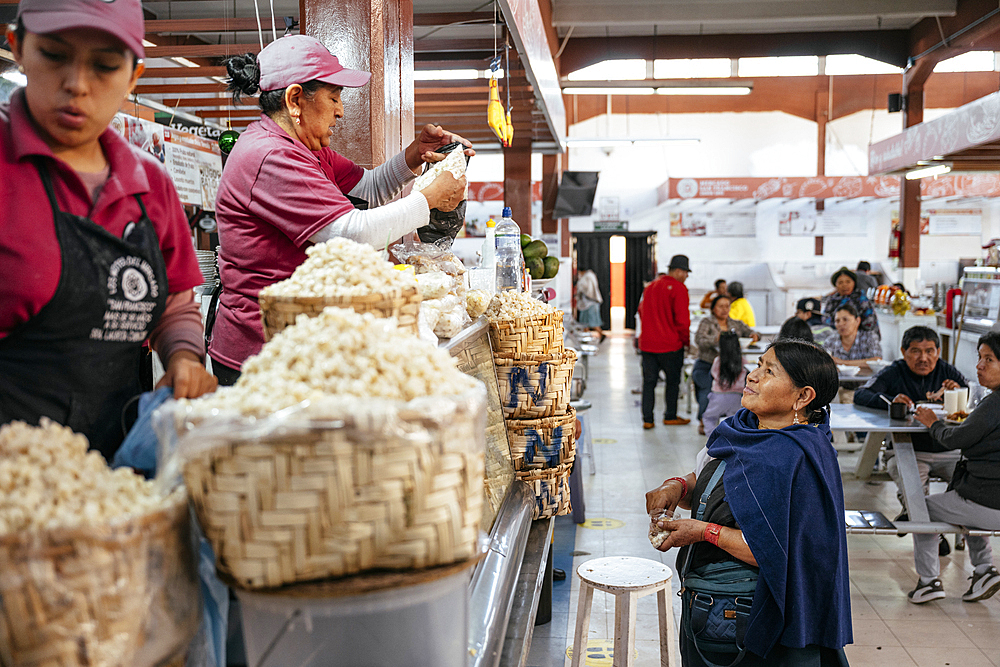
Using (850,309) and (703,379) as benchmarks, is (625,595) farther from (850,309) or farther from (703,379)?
(703,379)

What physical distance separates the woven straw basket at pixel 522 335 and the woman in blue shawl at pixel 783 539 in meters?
0.69

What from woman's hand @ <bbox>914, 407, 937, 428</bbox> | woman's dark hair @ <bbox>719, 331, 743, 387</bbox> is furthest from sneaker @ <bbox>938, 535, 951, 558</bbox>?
woman's dark hair @ <bbox>719, 331, 743, 387</bbox>

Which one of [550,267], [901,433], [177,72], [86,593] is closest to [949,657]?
[901,433]

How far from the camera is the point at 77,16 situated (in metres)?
0.93

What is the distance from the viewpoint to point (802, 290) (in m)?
16.2

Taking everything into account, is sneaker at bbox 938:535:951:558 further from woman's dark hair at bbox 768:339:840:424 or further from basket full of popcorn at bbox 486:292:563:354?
basket full of popcorn at bbox 486:292:563:354

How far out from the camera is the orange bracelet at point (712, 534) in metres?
2.30

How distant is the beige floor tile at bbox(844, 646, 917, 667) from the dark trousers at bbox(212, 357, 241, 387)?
299 cm

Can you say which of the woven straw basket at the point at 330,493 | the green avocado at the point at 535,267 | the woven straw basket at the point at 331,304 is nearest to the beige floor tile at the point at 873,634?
the green avocado at the point at 535,267

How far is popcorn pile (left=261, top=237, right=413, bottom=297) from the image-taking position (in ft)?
3.82

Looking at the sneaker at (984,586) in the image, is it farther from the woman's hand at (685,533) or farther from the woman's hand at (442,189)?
the woman's hand at (442,189)

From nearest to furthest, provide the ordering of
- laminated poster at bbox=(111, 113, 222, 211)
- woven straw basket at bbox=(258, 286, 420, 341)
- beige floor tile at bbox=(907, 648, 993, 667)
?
woven straw basket at bbox=(258, 286, 420, 341), beige floor tile at bbox=(907, 648, 993, 667), laminated poster at bbox=(111, 113, 222, 211)

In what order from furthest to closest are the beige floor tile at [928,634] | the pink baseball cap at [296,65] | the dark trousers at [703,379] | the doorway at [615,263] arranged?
the doorway at [615,263]
the dark trousers at [703,379]
the beige floor tile at [928,634]
the pink baseball cap at [296,65]

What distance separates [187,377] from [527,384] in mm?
1544
